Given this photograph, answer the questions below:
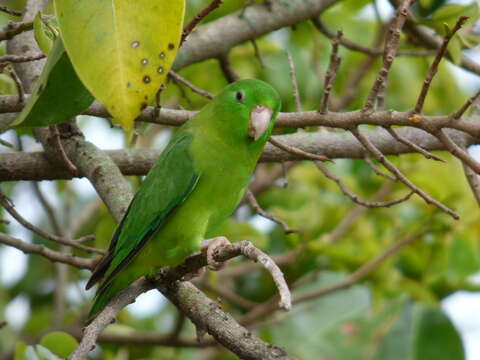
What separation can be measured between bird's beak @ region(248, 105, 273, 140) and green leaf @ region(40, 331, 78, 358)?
0.86 metres

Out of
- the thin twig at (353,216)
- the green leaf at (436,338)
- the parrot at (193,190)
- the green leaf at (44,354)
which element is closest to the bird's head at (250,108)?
the parrot at (193,190)

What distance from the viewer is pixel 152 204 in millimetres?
2578

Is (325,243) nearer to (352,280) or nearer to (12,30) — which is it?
(352,280)

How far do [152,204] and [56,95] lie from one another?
2.53ft

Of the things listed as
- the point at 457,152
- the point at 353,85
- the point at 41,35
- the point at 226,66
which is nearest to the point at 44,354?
the point at 41,35

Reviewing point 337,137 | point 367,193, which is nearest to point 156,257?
point 337,137

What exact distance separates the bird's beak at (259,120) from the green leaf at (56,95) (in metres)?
0.67

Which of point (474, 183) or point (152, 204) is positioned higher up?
point (474, 183)

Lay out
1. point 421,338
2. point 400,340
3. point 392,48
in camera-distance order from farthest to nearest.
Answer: point 400,340
point 421,338
point 392,48

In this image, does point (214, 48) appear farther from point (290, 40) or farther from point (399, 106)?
point (399, 106)

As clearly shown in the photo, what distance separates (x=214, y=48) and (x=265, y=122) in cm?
73

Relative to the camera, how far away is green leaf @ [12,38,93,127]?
1.81 meters

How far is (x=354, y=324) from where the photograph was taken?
14.2 ft

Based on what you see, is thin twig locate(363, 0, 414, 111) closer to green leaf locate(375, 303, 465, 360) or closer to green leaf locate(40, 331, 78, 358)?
green leaf locate(40, 331, 78, 358)
